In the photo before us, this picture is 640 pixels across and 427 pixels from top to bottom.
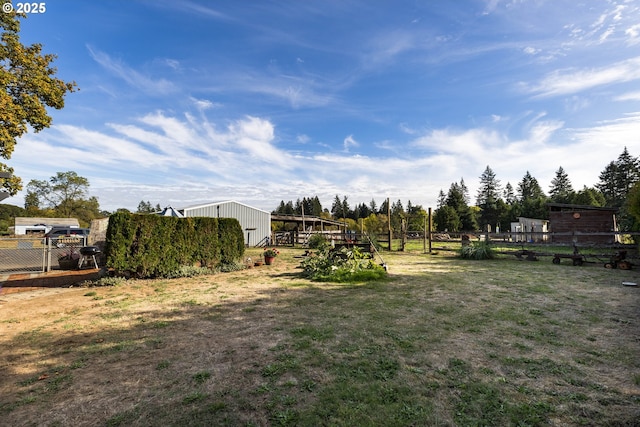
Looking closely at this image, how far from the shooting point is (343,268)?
29.5 ft

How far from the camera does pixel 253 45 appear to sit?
10.9 meters

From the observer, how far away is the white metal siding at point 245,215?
894 inches

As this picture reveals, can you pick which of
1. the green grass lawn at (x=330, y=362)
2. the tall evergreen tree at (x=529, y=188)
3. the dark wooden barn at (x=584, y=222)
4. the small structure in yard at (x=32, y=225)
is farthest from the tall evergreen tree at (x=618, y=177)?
the small structure in yard at (x=32, y=225)

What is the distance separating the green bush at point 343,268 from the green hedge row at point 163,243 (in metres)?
3.77

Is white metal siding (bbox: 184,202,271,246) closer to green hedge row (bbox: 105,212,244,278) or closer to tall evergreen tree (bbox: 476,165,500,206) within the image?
green hedge row (bbox: 105,212,244,278)

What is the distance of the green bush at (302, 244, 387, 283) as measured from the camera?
854 cm

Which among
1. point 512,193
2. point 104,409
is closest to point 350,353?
point 104,409

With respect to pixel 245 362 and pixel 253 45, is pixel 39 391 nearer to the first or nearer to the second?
pixel 245 362

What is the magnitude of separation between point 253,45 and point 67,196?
53.0 meters

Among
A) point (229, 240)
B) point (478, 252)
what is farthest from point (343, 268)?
point (478, 252)

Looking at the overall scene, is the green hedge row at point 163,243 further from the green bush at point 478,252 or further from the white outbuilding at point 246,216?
the white outbuilding at point 246,216

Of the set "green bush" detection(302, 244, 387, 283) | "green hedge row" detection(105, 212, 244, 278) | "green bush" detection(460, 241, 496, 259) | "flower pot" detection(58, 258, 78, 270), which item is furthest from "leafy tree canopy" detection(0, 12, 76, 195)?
"green bush" detection(460, 241, 496, 259)

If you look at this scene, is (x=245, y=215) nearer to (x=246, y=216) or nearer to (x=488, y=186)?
(x=246, y=216)

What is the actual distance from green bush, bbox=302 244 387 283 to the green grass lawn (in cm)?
230
